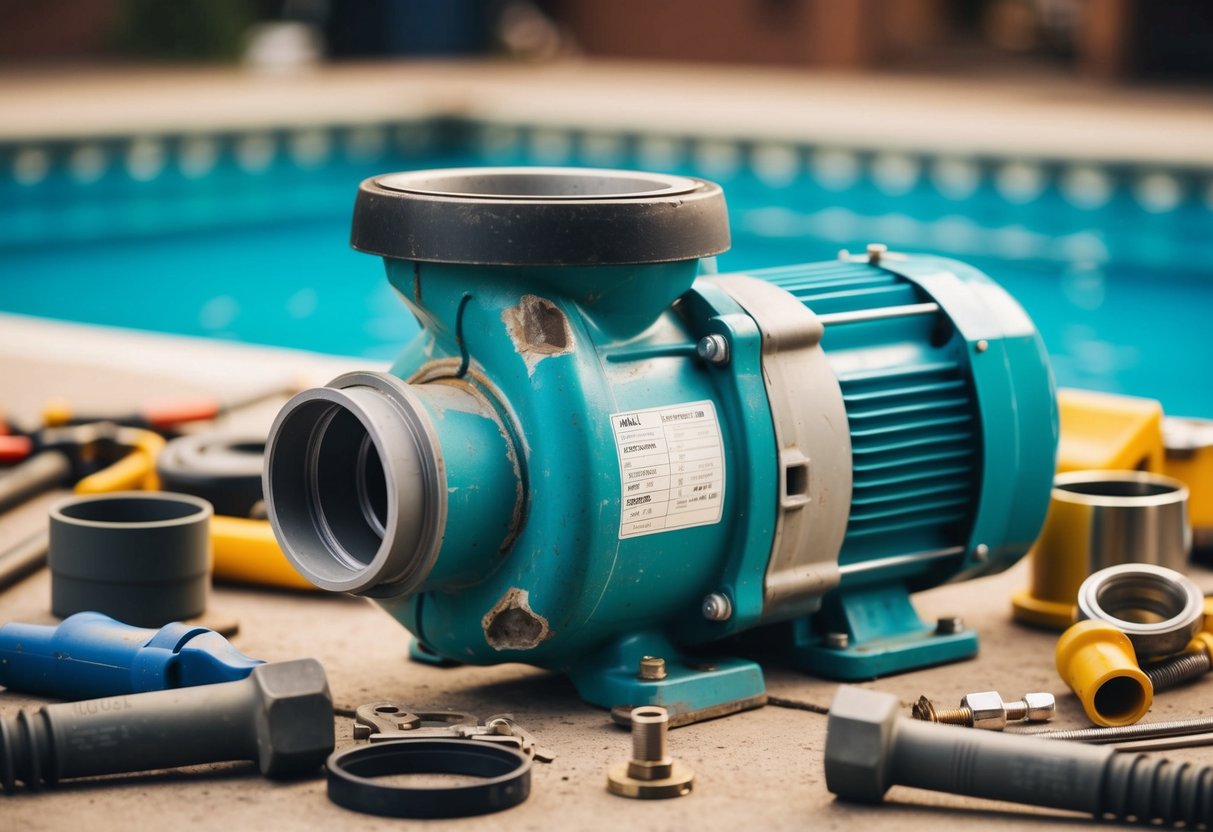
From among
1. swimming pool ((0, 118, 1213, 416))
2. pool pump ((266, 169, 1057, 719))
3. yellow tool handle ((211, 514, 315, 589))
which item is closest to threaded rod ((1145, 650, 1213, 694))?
pool pump ((266, 169, 1057, 719))

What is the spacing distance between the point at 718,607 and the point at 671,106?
7206 mm

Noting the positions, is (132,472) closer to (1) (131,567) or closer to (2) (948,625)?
(1) (131,567)

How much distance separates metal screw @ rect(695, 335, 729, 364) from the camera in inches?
89.9

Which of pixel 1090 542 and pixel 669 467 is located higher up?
pixel 669 467

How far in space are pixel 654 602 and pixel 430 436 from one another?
379 millimetres

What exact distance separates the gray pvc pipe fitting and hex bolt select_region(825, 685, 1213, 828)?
108 centimetres

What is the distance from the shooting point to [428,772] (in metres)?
2.10

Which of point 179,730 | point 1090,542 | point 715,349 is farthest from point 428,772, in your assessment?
point 1090,542

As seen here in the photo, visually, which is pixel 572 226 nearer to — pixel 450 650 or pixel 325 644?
pixel 450 650

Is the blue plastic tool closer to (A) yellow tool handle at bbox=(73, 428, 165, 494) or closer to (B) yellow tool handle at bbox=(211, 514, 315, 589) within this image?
(B) yellow tool handle at bbox=(211, 514, 315, 589)

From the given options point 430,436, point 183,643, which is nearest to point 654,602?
point 430,436

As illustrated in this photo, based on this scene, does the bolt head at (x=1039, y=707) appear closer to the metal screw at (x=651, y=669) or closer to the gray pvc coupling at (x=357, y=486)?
the metal screw at (x=651, y=669)

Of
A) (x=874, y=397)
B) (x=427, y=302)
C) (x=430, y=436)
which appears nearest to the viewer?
(x=430, y=436)

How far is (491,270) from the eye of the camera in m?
2.19
